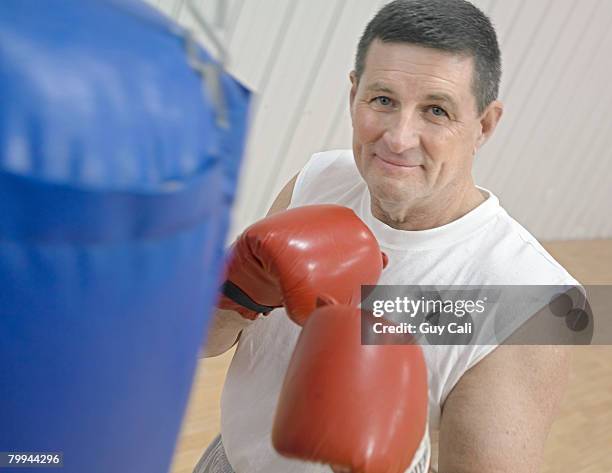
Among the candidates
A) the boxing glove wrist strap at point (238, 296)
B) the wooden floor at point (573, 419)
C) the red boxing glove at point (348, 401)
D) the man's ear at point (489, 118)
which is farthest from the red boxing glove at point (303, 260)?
the wooden floor at point (573, 419)

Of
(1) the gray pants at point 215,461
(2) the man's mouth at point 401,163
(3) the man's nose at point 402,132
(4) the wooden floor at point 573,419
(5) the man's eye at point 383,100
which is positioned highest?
(5) the man's eye at point 383,100

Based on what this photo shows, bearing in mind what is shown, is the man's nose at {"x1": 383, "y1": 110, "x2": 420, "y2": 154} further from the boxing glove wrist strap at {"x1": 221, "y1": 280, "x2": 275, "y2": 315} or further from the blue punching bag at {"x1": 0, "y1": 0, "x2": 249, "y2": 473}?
the blue punching bag at {"x1": 0, "y1": 0, "x2": 249, "y2": 473}

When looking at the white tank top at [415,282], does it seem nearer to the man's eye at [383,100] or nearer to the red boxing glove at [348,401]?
the man's eye at [383,100]

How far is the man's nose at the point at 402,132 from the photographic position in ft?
3.52

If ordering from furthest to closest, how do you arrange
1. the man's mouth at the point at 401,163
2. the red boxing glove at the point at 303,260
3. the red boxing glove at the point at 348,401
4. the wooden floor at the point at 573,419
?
the wooden floor at the point at 573,419 → the man's mouth at the point at 401,163 → the red boxing glove at the point at 303,260 → the red boxing glove at the point at 348,401

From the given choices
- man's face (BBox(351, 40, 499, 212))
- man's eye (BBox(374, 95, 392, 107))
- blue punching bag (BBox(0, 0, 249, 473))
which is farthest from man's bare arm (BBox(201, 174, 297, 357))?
blue punching bag (BBox(0, 0, 249, 473))

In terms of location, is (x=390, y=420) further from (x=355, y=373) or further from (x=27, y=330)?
(x=27, y=330)

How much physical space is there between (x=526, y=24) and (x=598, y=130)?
3.79 feet

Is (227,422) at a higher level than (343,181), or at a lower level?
lower

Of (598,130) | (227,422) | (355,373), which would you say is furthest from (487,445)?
(598,130)

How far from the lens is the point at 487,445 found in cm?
94

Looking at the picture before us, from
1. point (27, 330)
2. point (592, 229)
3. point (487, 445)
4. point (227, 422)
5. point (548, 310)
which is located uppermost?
point (27, 330)

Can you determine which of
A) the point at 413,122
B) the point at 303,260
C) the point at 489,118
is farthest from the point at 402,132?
the point at 303,260

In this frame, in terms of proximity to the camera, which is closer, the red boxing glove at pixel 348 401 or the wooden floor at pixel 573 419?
the red boxing glove at pixel 348 401
